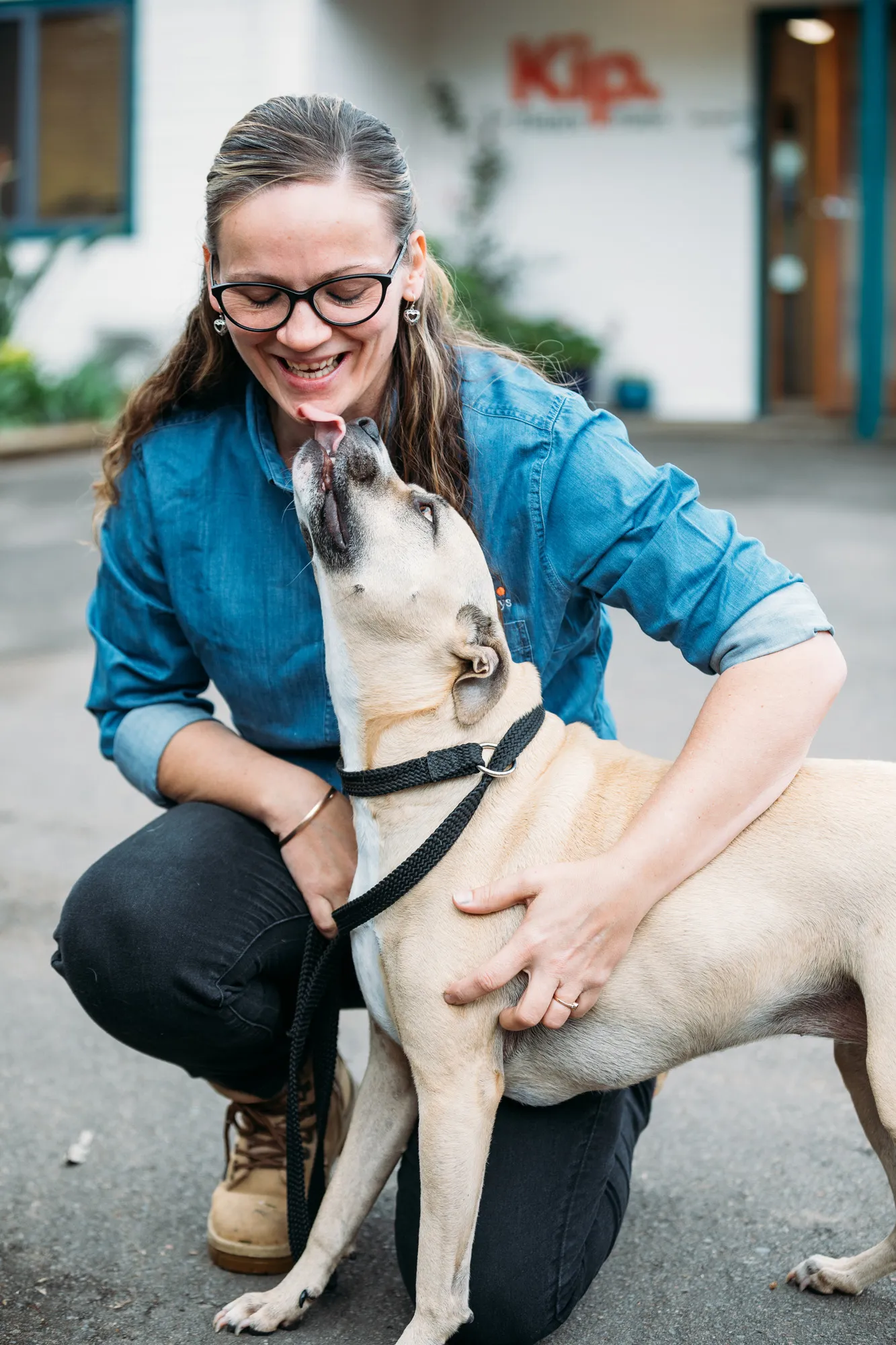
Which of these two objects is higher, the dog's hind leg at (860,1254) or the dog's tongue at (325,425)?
the dog's tongue at (325,425)

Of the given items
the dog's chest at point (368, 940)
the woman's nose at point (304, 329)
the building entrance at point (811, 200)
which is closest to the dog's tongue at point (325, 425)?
the woman's nose at point (304, 329)

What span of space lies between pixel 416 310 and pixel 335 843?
921mm

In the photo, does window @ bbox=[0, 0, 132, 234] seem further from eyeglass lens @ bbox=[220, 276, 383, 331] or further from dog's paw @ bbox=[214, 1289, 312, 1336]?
dog's paw @ bbox=[214, 1289, 312, 1336]

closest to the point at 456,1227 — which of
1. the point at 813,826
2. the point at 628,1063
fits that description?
the point at 628,1063

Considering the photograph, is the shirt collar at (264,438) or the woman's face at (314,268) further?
the shirt collar at (264,438)

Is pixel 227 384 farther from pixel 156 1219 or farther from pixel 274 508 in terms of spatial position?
pixel 156 1219

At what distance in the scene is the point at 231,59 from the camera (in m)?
12.3

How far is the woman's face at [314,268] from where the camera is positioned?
2.23 meters

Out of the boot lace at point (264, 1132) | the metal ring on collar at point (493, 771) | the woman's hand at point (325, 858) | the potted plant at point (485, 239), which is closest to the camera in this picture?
the metal ring on collar at point (493, 771)

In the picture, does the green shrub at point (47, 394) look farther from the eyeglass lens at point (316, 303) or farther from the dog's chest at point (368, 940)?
the dog's chest at point (368, 940)

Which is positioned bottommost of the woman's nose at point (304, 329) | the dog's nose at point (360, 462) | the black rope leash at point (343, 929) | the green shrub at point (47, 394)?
the black rope leash at point (343, 929)

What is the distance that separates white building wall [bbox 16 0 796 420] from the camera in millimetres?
12430

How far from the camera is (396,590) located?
225cm

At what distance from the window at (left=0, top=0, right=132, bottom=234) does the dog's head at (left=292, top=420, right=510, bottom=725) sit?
11367 millimetres
